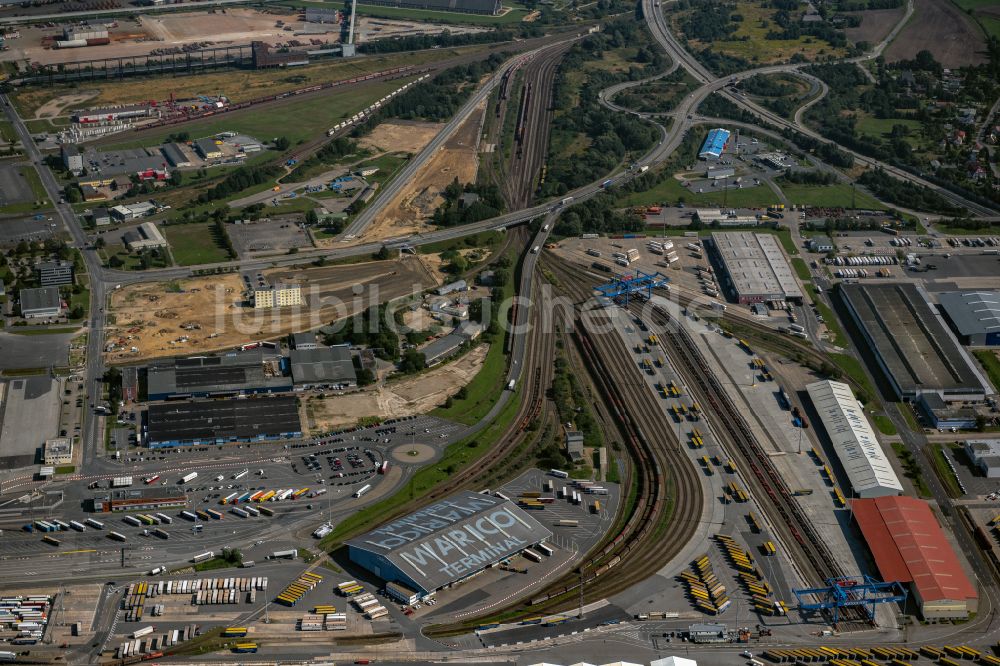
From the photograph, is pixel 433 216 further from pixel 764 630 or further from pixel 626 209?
pixel 764 630

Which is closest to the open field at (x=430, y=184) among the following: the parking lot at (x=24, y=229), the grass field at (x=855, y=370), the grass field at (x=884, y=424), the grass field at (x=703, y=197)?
the grass field at (x=703, y=197)

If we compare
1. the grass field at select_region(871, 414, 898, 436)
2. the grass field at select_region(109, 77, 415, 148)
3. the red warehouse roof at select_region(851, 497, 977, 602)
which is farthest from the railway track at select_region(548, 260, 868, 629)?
the grass field at select_region(109, 77, 415, 148)

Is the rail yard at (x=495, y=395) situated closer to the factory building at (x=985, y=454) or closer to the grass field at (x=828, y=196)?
the factory building at (x=985, y=454)

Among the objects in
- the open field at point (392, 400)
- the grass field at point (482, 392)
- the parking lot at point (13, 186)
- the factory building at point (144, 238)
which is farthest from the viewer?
the parking lot at point (13, 186)

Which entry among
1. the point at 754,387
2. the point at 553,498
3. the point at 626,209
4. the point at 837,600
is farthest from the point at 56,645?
the point at 626,209

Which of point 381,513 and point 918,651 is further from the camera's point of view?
point 381,513

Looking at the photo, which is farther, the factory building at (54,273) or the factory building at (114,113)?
the factory building at (114,113)

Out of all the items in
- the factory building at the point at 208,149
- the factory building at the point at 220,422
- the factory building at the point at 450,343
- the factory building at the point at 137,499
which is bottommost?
the factory building at the point at 208,149
